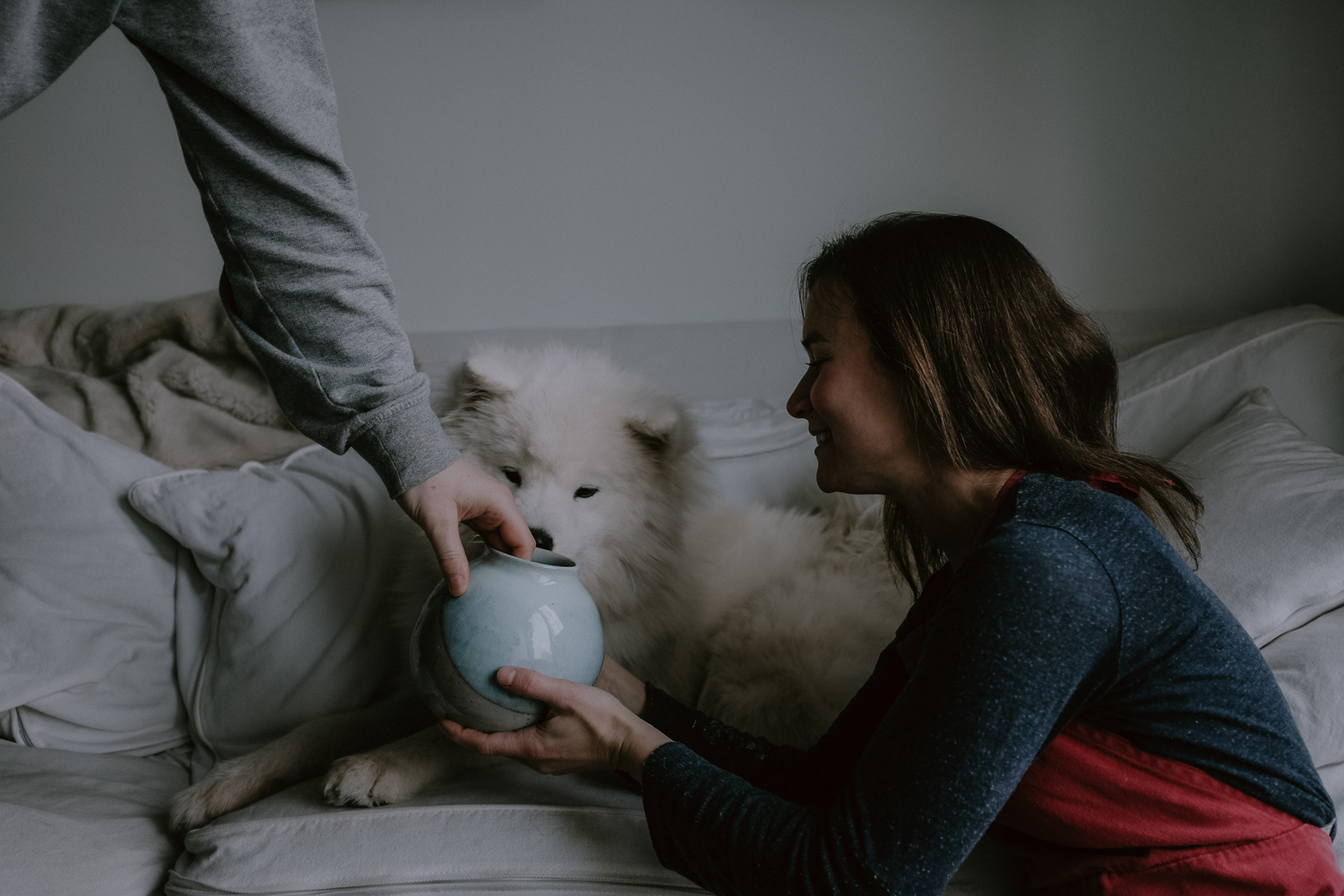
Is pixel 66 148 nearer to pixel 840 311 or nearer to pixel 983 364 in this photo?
pixel 840 311

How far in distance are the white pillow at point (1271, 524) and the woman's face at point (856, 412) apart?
613mm

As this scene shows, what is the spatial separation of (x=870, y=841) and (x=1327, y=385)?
1.58 metres

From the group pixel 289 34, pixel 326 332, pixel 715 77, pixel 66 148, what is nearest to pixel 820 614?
pixel 326 332

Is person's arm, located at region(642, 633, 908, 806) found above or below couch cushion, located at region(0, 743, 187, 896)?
above

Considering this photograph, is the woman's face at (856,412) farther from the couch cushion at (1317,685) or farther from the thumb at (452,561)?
the couch cushion at (1317,685)

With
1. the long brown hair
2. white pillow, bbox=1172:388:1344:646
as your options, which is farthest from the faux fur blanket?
white pillow, bbox=1172:388:1344:646

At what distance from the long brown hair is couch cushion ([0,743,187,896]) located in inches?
48.8

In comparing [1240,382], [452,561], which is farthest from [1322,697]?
[452,561]

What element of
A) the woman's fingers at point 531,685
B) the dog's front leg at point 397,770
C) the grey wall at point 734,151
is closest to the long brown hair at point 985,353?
the woman's fingers at point 531,685

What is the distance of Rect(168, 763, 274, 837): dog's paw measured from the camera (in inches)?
47.2

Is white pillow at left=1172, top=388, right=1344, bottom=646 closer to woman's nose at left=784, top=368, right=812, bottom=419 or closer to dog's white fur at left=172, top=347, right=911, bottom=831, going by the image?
dog's white fur at left=172, top=347, right=911, bottom=831

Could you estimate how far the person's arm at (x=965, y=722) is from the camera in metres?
0.68

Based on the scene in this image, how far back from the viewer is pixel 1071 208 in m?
2.30

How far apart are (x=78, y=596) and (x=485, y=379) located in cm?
86
